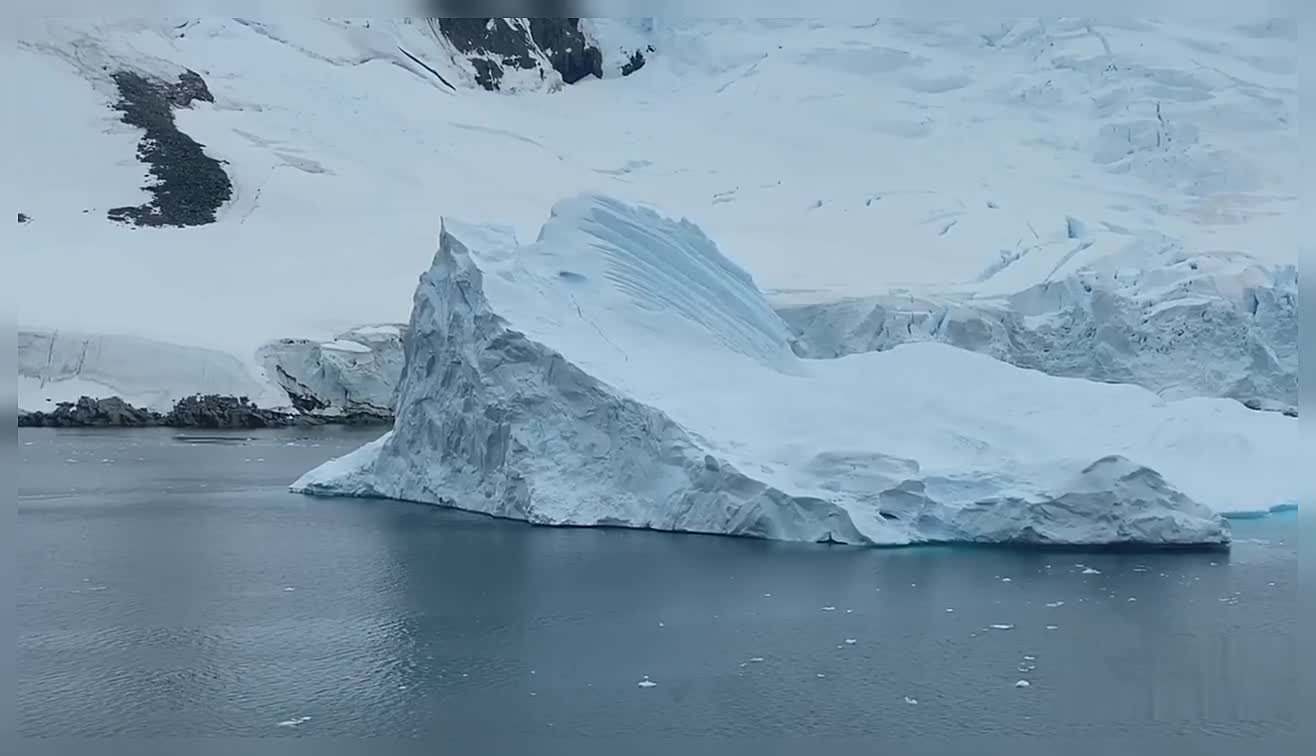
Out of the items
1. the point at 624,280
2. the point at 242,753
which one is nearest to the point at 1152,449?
the point at 624,280

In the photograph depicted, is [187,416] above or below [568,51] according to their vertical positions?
below

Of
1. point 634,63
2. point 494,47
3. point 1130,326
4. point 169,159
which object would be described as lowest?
point 1130,326

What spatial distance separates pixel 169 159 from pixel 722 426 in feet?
92.9

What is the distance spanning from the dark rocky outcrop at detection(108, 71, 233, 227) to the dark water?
23.3 meters

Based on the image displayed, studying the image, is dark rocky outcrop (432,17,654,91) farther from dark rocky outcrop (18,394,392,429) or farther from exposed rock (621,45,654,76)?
dark rocky outcrop (18,394,392,429)

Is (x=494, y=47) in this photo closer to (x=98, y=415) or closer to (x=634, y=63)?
(x=634, y=63)

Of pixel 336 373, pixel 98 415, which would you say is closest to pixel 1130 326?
pixel 336 373

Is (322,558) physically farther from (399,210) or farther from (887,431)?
(399,210)

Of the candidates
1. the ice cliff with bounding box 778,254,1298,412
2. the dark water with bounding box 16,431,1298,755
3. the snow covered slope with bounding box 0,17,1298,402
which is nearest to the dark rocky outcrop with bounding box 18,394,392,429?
the snow covered slope with bounding box 0,17,1298,402

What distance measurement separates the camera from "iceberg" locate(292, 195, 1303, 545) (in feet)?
32.5

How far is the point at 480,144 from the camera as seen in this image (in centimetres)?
4206

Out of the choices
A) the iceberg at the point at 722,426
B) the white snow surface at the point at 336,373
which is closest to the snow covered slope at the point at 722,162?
the white snow surface at the point at 336,373

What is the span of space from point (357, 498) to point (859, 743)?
26.8ft

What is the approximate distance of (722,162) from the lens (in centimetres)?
4019
